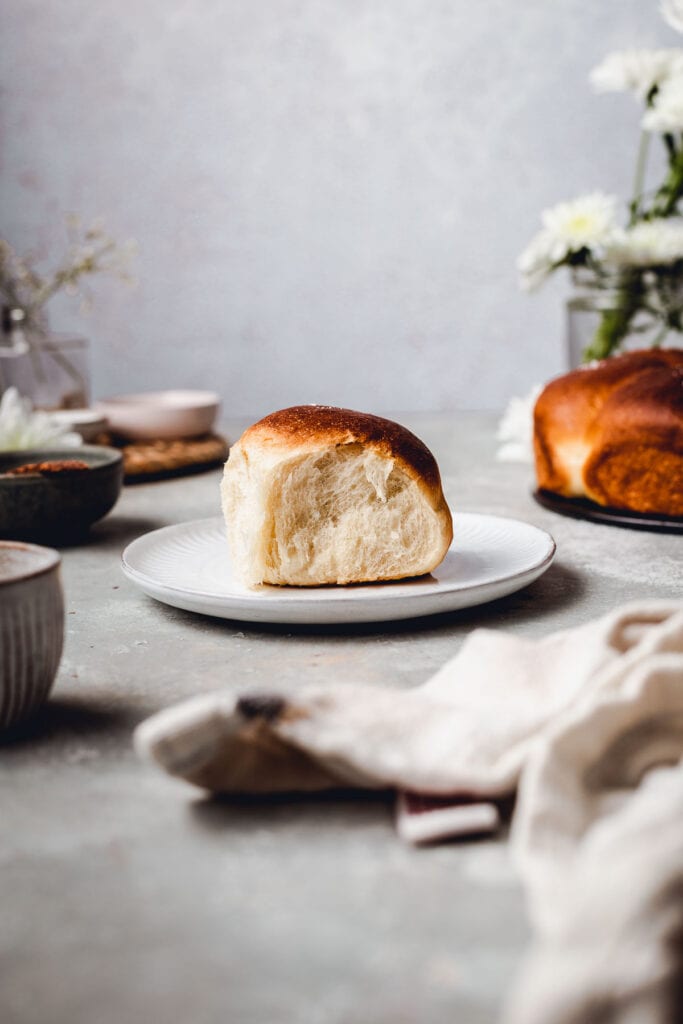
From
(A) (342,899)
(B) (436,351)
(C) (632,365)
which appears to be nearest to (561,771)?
(A) (342,899)

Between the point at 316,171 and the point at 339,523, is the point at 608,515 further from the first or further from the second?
the point at 316,171

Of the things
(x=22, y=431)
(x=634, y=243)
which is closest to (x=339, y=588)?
(x=22, y=431)

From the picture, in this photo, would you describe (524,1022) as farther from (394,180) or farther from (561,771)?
(394,180)

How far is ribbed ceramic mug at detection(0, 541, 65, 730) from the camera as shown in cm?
70

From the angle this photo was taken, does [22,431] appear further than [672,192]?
No

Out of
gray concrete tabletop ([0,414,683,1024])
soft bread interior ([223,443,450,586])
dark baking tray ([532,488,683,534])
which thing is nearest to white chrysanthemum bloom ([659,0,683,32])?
dark baking tray ([532,488,683,534])

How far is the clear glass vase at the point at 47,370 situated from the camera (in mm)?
1930

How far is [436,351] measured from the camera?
376 centimetres

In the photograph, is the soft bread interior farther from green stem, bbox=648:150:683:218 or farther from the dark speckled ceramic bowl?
green stem, bbox=648:150:683:218

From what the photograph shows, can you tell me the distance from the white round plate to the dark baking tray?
8.4 inches

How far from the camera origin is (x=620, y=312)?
180 cm

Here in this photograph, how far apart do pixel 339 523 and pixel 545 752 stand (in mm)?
498

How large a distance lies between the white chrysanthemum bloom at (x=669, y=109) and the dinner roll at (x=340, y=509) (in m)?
0.98

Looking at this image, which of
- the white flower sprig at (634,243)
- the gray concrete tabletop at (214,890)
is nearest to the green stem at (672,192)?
the white flower sprig at (634,243)
